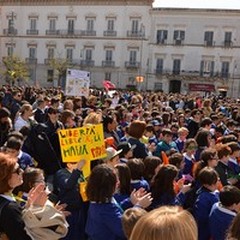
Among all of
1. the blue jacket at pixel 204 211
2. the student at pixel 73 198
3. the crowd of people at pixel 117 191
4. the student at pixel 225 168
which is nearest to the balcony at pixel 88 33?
the crowd of people at pixel 117 191

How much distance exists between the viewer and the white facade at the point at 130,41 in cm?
5178

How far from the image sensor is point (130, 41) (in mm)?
54375

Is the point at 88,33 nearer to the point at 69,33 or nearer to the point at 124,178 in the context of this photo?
the point at 69,33

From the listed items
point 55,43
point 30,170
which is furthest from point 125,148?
point 55,43

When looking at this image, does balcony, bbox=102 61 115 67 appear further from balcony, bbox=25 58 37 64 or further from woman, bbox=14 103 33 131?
woman, bbox=14 103 33 131

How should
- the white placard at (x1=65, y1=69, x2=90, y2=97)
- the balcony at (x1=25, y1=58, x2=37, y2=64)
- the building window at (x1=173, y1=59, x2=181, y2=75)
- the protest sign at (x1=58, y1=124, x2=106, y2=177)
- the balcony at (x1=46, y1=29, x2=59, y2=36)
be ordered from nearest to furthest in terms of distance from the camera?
the protest sign at (x1=58, y1=124, x2=106, y2=177)
the white placard at (x1=65, y1=69, x2=90, y2=97)
the building window at (x1=173, y1=59, x2=181, y2=75)
the balcony at (x1=46, y1=29, x2=59, y2=36)
the balcony at (x1=25, y1=58, x2=37, y2=64)

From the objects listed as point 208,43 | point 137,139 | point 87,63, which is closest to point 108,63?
point 87,63

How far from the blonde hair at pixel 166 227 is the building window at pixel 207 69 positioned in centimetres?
5075

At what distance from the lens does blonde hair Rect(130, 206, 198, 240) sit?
215 cm

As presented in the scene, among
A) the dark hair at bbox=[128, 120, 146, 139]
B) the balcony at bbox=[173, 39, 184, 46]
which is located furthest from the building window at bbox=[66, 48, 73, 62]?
the dark hair at bbox=[128, 120, 146, 139]

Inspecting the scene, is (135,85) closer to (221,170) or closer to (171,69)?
(171,69)

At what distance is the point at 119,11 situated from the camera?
178 feet

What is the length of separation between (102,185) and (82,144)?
4.55 ft

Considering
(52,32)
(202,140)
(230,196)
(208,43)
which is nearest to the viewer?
(230,196)
